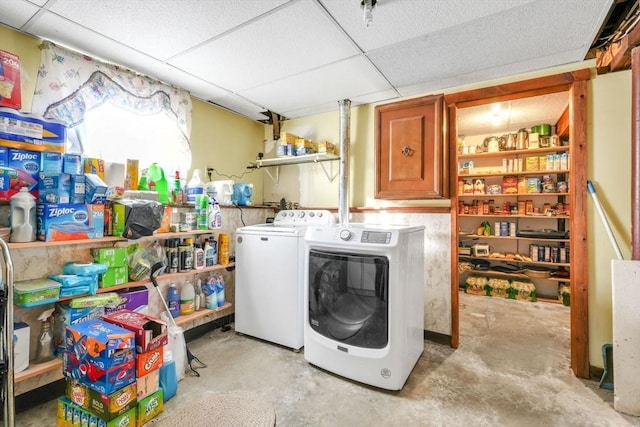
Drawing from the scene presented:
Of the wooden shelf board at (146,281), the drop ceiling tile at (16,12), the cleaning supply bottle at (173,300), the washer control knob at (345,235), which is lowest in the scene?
the cleaning supply bottle at (173,300)

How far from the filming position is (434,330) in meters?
2.69

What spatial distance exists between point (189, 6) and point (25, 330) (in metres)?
1.96

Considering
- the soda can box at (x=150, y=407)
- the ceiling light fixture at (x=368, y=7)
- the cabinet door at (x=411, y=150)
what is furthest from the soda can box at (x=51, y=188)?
the cabinet door at (x=411, y=150)

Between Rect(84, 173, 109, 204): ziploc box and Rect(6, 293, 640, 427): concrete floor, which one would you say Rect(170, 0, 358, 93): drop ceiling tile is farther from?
Rect(6, 293, 640, 427): concrete floor

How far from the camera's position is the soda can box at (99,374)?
4.73ft

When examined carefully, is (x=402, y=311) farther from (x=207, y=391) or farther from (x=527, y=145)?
(x=527, y=145)

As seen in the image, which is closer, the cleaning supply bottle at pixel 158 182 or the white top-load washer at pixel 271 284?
the cleaning supply bottle at pixel 158 182

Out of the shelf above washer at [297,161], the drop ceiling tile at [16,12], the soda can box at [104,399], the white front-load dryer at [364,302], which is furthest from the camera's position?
→ the shelf above washer at [297,161]

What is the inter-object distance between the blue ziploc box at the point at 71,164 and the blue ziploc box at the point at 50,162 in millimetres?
36

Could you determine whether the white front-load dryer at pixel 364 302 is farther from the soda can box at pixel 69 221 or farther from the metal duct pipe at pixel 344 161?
the soda can box at pixel 69 221

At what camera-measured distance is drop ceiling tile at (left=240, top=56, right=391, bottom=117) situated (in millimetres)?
2271

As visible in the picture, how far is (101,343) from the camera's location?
1.44m

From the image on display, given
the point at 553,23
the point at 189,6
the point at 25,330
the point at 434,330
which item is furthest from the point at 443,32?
the point at 25,330

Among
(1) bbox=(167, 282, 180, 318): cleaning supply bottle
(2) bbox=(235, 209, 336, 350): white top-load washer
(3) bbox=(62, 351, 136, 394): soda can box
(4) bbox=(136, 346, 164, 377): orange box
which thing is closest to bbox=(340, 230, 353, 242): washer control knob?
(2) bbox=(235, 209, 336, 350): white top-load washer
